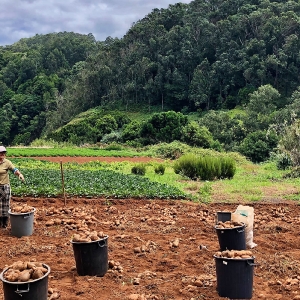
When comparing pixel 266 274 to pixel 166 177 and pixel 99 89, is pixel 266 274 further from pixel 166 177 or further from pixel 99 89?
pixel 99 89

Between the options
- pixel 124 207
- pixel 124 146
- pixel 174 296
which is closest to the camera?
pixel 174 296

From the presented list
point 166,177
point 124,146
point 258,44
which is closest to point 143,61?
point 258,44

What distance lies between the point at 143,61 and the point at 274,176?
51876mm

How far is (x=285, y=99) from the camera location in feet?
192

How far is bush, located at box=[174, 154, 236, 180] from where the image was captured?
61.0 feet

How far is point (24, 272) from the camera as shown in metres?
4.48

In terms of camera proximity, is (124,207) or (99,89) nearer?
(124,207)

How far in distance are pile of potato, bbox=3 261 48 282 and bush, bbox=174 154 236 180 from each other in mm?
14332

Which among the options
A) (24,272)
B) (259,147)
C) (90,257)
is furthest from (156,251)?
(259,147)

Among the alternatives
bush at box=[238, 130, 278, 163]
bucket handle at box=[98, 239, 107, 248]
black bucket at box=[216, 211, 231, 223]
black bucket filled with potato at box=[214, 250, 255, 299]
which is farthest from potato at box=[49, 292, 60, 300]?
bush at box=[238, 130, 278, 163]

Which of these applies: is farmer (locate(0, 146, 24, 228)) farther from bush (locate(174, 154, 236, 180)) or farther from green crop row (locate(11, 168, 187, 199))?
bush (locate(174, 154, 236, 180))

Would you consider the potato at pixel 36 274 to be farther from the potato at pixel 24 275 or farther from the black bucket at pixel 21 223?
the black bucket at pixel 21 223

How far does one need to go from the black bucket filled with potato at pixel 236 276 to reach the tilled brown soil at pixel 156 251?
0.59 feet

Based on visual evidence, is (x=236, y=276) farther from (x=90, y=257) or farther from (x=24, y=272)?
(x=24, y=272)
